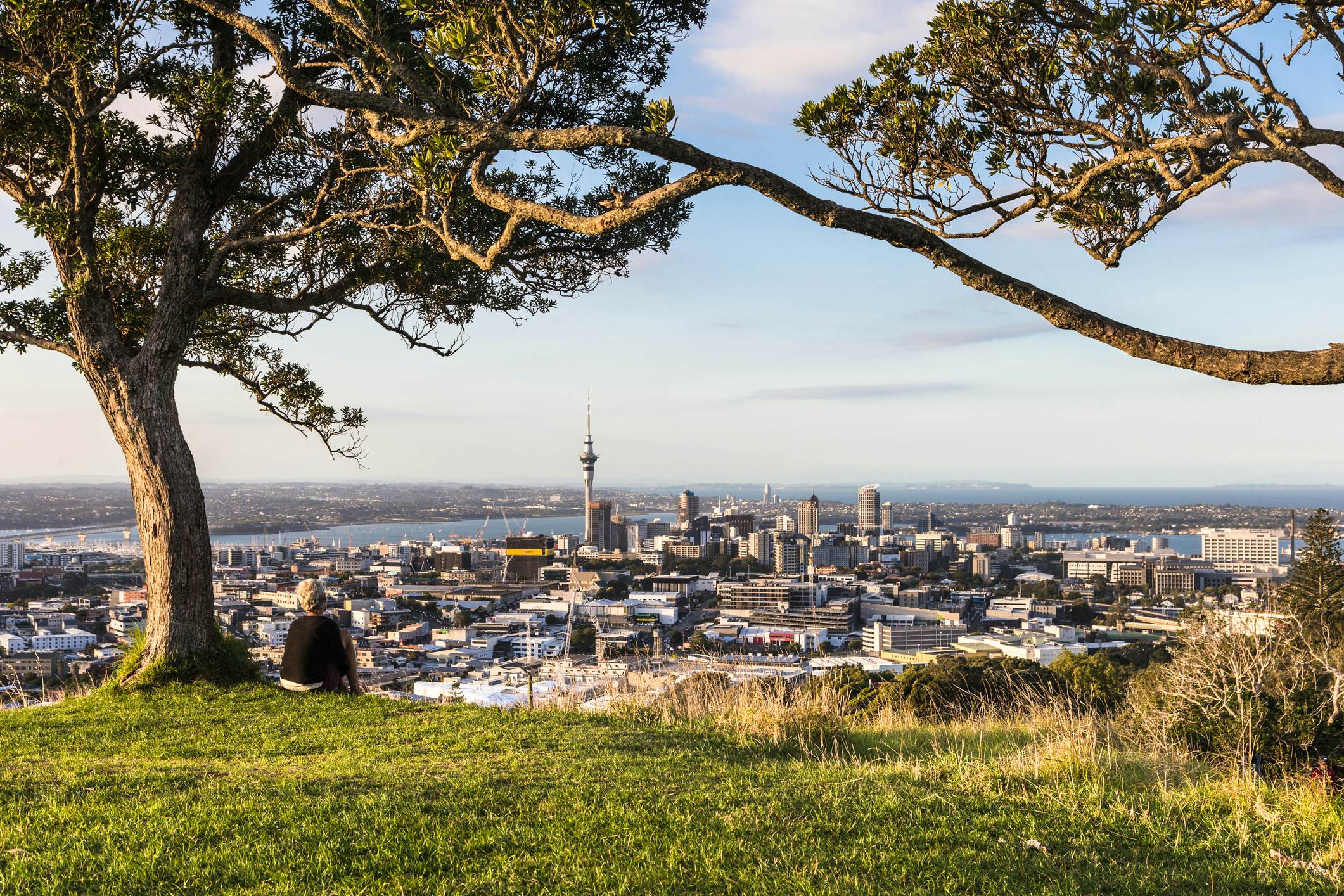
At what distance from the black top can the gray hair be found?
4.2 inches

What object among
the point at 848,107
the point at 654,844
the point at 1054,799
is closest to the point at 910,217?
the point at 848,107

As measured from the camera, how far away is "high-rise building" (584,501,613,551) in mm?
64000

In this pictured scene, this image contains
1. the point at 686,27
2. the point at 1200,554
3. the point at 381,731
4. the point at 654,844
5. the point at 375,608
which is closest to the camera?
the point at 654,844

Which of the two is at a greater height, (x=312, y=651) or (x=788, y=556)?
(x=312, y=651)

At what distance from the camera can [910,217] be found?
16.5 feet

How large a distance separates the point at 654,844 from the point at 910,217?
3334 mm

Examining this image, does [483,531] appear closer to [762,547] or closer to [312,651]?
[762,547]

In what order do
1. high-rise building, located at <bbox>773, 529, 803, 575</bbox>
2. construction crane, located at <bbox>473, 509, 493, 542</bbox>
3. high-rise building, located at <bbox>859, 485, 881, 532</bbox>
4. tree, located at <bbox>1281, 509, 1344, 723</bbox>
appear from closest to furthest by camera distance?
tree, located at <bbox>1281, 509, 1344, 723</bbox>, high-rise building, located at <bbox>773, 529, 803, 575</bbox>, construction crane, located at <bbox>473, 509, 493, 542</bbox>, high-rise building, located at <bbox>859, 485, 881, 532</bbox>

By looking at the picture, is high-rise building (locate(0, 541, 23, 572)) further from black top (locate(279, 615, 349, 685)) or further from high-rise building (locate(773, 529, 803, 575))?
high-rise building (locate(773, 529, 803, 575))

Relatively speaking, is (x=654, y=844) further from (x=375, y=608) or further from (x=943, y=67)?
(x=375, y=608)

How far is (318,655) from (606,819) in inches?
170

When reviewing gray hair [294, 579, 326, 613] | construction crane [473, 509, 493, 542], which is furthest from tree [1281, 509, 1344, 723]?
construction crane [473, 509, 493, 542]

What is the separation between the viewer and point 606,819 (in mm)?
3865

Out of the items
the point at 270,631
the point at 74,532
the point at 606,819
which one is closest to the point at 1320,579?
the point at 606,819
